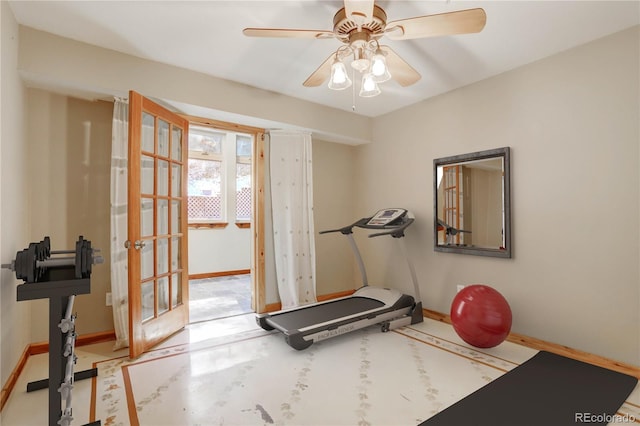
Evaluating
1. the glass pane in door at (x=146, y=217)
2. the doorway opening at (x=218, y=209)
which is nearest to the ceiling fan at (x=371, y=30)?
the glass pane in door at (x=146, y=217)

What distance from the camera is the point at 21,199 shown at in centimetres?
247

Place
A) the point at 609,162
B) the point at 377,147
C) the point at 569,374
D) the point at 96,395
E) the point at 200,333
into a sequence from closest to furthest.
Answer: the point at 96,395 < the point at 569,374 < the point at 609,162 < the point at 200,333 < the point at 377,147

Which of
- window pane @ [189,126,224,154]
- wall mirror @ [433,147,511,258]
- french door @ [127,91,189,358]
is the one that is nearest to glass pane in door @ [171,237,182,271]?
french door @ [127,91,189,358]

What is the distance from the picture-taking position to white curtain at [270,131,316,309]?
3971 mm

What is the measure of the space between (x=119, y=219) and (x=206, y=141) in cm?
376

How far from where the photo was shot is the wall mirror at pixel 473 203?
308 centimetres

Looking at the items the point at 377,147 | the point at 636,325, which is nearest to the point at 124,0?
the point at 377,147

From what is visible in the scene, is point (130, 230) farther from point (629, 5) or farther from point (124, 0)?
point (629, 5)

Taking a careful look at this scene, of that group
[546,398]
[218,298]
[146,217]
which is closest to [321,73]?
[146,217]

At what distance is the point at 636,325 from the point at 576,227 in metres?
0.77

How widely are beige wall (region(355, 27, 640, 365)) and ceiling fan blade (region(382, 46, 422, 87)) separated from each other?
1164 millimetres

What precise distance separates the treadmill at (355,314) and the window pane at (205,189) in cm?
355

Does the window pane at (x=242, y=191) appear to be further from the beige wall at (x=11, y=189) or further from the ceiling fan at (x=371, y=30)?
the ceiling fan at (x=371, y=30)

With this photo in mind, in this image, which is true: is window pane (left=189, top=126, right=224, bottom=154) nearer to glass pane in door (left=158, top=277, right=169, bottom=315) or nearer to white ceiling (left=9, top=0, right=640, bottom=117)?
white ceiling (left=9, top=0, right=640, bottom=117)
